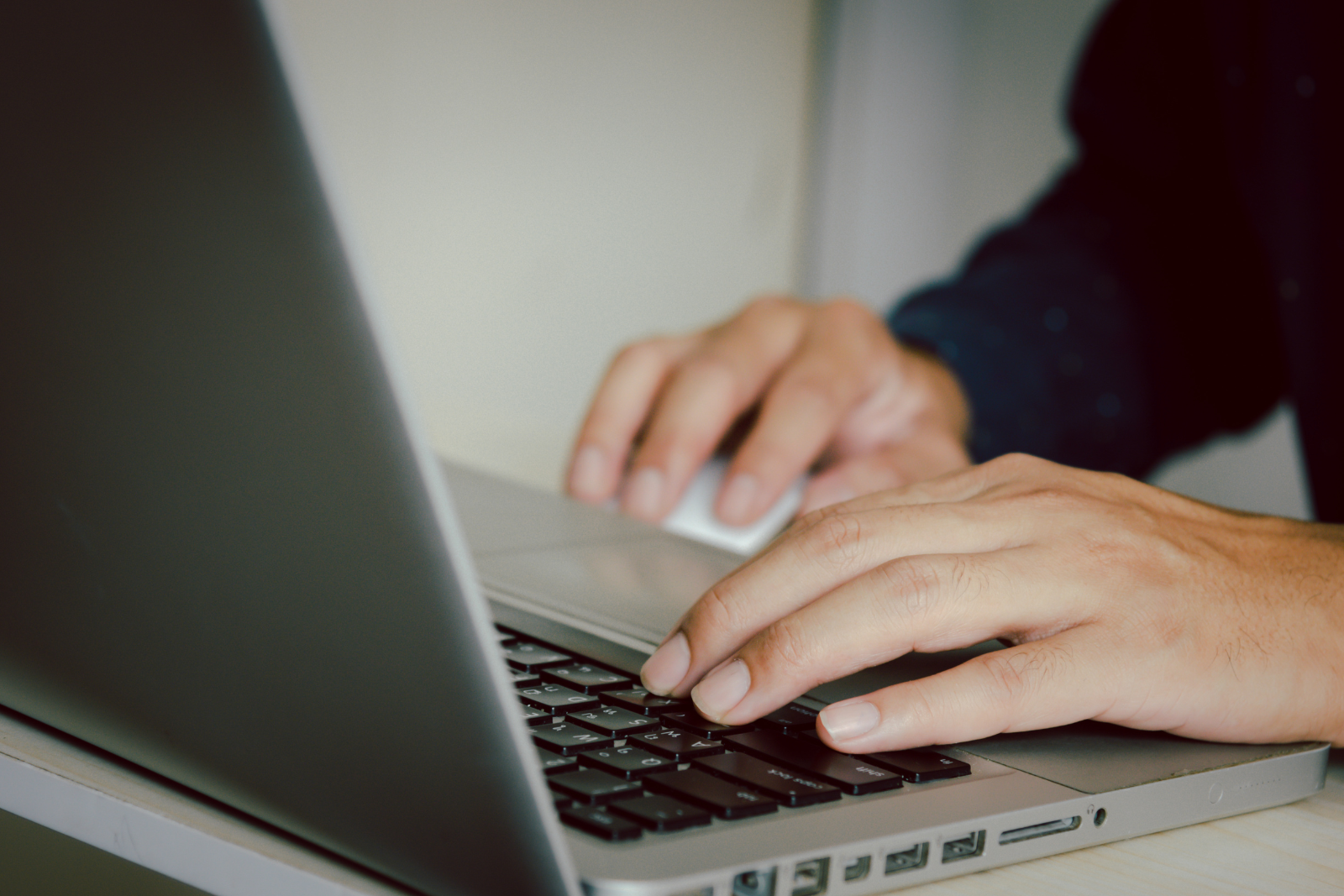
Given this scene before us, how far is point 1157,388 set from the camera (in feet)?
3.67

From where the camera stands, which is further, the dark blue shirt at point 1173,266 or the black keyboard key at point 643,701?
the dark blue shirt at point 1173,266

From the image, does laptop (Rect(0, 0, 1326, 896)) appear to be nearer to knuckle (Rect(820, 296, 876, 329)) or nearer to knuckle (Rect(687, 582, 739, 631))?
knuckle (Rect(687, 582, 739, 631))

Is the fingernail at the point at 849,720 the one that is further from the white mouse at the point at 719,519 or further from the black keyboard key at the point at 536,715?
the white mouse at the point at 719,519

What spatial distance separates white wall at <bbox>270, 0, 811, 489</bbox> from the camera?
168cm

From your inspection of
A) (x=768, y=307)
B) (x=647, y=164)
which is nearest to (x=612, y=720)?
(x=768, y=307)

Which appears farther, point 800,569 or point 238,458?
point 800,569

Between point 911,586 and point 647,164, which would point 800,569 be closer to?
point 911,586

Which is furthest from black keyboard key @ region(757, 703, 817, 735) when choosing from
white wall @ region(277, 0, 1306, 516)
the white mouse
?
white wall @ region(277, 0, 1306, 516)

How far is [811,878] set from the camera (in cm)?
30

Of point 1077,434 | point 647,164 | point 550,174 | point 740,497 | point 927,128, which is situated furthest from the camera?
point 927,128

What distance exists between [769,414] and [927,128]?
6.44ft

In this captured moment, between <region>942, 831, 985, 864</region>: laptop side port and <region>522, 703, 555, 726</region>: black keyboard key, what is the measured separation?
13 centimetres

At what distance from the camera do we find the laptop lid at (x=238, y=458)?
0.23 meters

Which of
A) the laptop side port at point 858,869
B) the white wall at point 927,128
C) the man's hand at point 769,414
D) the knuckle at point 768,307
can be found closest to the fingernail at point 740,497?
the man's hand at point 769,414
